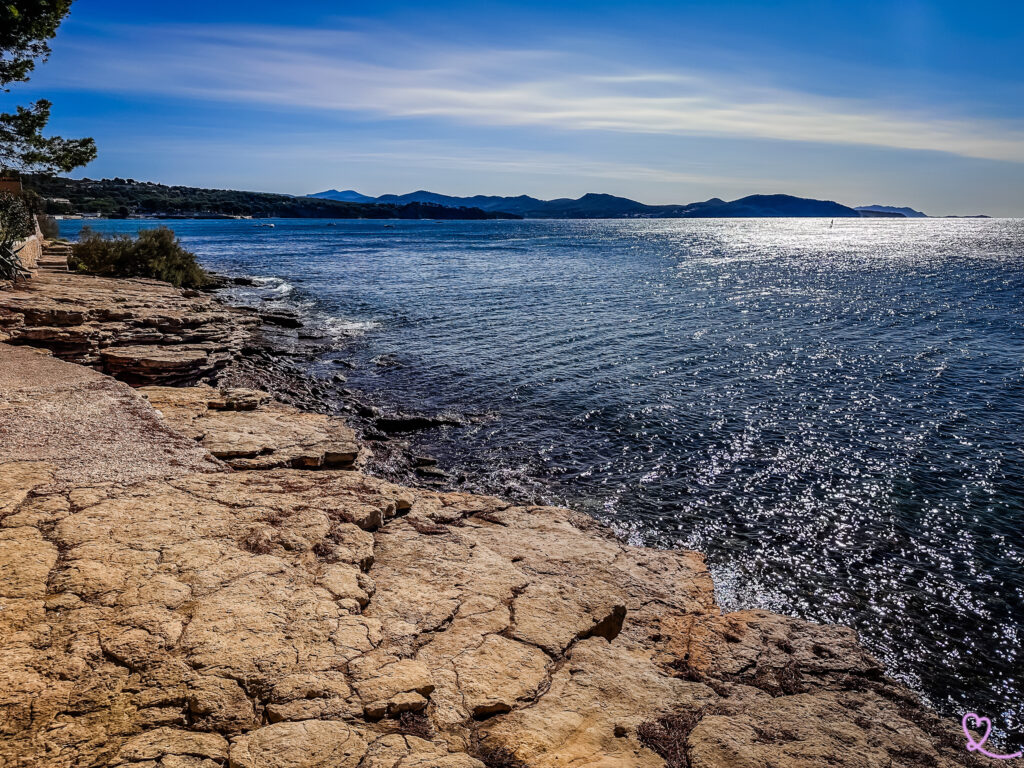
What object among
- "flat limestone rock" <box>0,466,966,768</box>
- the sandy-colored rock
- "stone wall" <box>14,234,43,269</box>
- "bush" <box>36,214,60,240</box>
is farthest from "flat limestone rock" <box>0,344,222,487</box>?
"bush" <box>36,214,60,240</box>

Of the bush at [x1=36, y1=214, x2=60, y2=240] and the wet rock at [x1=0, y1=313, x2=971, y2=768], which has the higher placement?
the bush at [x1=36, y1=214, x2=60, y2=240]

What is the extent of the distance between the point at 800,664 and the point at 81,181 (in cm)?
19134

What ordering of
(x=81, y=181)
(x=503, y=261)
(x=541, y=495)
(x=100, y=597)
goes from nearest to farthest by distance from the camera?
1. (x=100, y=597)
2. (x=541, y=495)
3. (x=503, y=261)
4. (x=81, y=181)

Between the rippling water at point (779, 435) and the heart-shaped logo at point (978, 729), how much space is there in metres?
0.18

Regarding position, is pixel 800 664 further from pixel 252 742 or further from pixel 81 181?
pixel 81 181

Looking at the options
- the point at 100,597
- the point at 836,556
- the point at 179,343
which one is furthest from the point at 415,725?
the point at 179,343

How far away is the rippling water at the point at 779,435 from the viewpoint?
26.8 feet

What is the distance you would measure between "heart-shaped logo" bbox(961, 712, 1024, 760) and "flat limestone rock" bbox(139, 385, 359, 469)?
804 cm

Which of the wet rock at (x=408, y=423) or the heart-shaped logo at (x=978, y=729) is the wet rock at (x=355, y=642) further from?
the wet rock at (x=408, y=423)

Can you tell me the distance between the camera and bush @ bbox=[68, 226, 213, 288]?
77.3 ft

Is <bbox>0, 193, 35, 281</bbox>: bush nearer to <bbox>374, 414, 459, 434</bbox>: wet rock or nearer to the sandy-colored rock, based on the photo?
<bbox>374, 414, 459, 434</bbox>: wet rock

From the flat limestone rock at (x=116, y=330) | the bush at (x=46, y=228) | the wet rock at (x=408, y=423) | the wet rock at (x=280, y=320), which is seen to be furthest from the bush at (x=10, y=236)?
the bush at (x=46, y=228)

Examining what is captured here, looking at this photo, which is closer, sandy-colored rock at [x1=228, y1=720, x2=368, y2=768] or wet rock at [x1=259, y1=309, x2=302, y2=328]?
sandy-colored rock at [x1=228, y1=720, x2=368, y2=768]

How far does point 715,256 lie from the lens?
74.1 m
